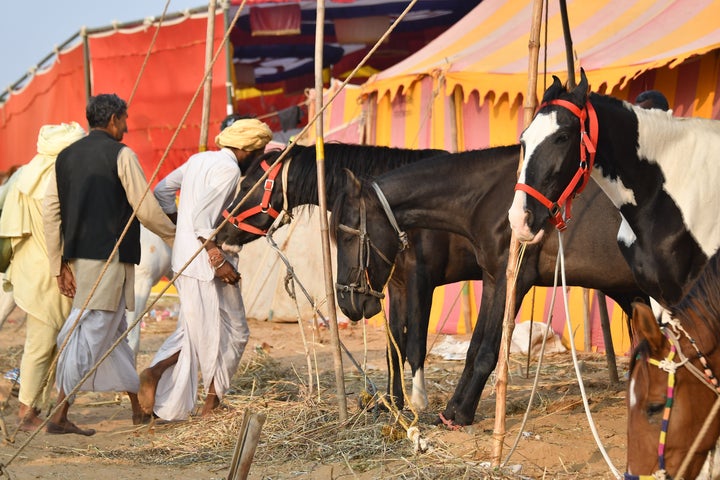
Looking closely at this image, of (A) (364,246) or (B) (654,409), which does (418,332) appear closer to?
(A) (364,246)

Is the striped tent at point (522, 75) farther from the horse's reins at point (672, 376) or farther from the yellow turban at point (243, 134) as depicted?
→ the horse's reins at point (672, 376)

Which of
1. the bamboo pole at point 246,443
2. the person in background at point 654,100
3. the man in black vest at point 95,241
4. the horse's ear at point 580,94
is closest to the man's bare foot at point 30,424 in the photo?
the man in black vest at point 95,241

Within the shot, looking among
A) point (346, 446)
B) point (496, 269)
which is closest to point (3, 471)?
point (346, 446)

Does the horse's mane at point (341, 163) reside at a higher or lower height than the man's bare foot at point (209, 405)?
higher

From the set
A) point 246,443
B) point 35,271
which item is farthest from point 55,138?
point 246,443

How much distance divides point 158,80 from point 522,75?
228 inches

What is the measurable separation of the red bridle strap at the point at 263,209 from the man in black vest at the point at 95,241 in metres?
0.49

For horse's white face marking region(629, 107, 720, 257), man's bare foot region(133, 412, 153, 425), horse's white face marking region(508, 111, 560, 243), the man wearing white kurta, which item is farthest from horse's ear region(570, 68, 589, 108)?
man's bare foot region(133, 412, 153, 425)

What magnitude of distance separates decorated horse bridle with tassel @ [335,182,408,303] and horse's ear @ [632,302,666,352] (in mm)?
2409

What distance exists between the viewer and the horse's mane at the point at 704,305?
2.88m

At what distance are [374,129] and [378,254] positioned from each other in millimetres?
4068

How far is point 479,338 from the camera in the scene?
16.7 feet

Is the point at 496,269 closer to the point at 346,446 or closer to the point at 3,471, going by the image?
the point at 346,446

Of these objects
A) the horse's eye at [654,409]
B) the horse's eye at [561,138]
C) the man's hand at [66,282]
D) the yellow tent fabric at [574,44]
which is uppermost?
the yellow tent fabric at [574,44]
